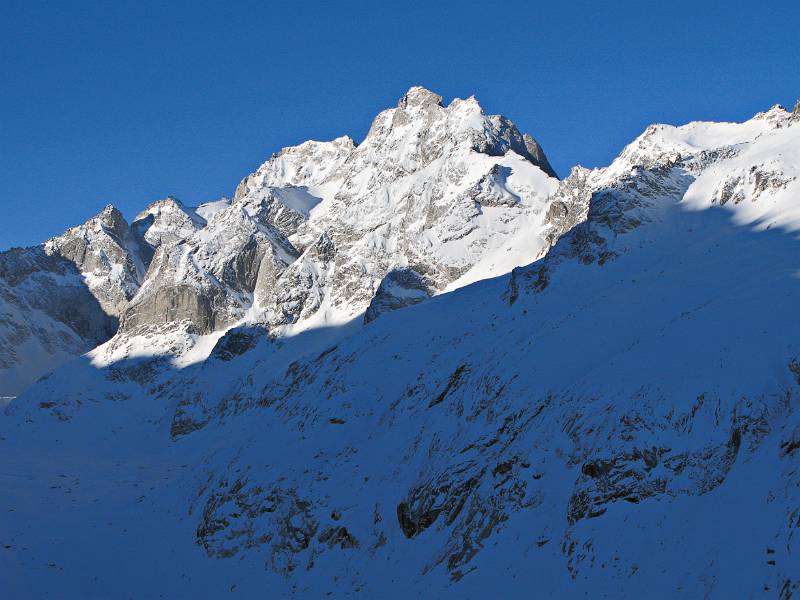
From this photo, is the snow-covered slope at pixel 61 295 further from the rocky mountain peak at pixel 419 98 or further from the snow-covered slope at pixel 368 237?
the rocky mountain peak at pixel 419 98

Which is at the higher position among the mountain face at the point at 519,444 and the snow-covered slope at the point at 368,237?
the snow-covered slope at the point at 368,237

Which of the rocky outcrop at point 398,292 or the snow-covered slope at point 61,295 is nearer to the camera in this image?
the rocky outcrop at point 398,292

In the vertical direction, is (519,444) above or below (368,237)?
below

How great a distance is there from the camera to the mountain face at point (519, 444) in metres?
24.0

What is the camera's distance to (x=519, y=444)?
31078 mm

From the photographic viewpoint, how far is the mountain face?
24.0 meters

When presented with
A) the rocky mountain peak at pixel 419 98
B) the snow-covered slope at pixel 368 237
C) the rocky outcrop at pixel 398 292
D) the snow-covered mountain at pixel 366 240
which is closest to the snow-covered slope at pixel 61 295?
the snow-covered mountain at pixel 366 240

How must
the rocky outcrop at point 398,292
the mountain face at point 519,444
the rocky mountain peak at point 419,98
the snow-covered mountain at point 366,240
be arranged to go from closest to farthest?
1. the mountain face at point 519,444
2. the rocky outcrop at point 398,292
3. the snow-covered mountain at point 366,240
4. the rocky mountain peak at point 419,98

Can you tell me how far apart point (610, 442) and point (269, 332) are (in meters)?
88.5

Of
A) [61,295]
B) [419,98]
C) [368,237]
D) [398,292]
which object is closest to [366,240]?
[368,237]

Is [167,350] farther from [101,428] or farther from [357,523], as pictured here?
[357,523]

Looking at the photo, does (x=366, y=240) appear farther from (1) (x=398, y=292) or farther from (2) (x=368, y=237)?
Result: (1) (x=398, y=292)

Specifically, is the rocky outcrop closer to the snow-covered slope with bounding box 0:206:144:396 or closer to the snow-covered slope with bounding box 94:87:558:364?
the snow-covered slope with bounding box 94:87:558:364

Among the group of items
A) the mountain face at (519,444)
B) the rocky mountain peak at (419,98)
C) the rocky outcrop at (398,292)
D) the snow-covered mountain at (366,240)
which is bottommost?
the mountain face at (519,444)
